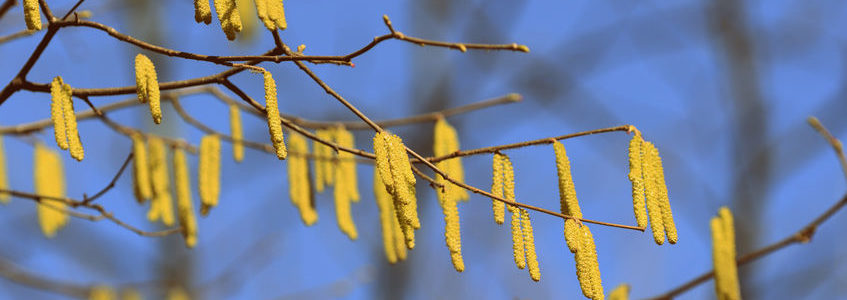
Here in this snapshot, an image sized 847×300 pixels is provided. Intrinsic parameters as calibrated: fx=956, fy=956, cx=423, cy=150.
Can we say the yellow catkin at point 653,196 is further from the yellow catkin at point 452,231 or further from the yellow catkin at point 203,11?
the yellow catkin at point 203,11

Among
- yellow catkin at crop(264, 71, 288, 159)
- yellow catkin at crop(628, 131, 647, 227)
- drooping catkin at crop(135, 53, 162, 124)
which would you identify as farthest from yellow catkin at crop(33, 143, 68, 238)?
yellow catkin at crop(628, 131, 647, 227)

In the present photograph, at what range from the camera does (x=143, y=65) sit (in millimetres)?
1434

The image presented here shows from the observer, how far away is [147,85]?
1.44m

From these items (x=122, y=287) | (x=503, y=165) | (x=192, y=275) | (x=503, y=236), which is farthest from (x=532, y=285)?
(x=503, y=165)

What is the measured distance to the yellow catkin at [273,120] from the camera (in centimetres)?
131

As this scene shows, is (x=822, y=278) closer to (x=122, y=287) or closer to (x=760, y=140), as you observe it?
(x=760, y=140)

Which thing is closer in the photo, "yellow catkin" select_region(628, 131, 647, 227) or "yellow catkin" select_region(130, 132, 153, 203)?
"yellow catkin" select_region(628, 131, 647, 227)

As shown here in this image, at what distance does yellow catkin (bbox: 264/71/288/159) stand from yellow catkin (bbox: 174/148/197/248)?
84 centimetres

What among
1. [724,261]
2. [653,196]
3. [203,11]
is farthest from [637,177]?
[203,11]

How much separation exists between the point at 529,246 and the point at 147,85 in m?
0.62

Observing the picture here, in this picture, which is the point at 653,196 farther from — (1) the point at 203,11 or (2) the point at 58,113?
(2) the point at 58,113

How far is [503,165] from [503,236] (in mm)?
5756

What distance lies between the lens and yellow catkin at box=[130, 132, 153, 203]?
2139mm

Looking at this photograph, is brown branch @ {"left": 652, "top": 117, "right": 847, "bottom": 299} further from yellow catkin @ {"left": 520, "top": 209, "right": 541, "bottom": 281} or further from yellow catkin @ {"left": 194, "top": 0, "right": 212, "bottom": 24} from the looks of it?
yellow catkin @ {"left": 194, "top": 0, "right": 212, "bottom": 24}
